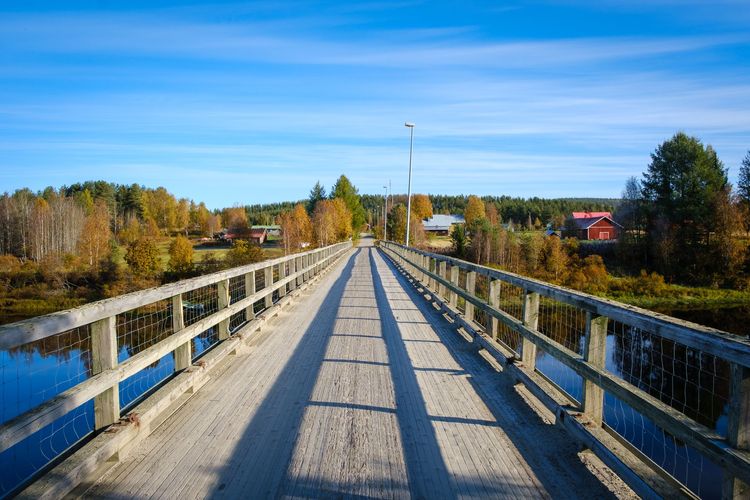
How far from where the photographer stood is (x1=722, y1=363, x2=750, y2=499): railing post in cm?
221

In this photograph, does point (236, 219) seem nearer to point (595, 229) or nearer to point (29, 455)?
point (595, 229)

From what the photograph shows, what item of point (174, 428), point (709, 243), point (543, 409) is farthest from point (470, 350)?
point (709, 243)

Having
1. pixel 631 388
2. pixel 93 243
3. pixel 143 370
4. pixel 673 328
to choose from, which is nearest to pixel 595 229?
pixel 93 243

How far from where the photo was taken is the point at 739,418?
222 cm

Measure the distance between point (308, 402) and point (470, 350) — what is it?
2.88 metres

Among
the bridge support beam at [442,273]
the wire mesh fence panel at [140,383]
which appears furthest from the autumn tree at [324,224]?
the wire mesh fence panel at [140,383]

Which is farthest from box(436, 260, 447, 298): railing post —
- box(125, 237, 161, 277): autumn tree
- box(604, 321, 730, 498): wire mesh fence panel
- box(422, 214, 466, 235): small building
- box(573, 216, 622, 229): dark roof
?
box(422, 214, 466, 235): small building

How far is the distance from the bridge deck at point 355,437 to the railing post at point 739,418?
2.87 ft

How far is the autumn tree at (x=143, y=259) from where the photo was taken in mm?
43100

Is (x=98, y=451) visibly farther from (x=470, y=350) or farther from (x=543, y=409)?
(x=470, y=350)

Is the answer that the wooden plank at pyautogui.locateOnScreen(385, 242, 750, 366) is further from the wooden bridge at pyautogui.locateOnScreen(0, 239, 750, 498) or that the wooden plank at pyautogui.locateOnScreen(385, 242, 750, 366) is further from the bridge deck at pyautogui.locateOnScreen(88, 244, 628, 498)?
the bridge deck at pyautogui.locateOnScreen(88, 244, 628, 498)

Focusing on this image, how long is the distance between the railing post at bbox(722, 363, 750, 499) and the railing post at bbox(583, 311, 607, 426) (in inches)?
47.7

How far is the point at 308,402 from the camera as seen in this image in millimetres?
4496

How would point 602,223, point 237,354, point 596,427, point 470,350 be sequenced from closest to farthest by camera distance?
point 596,427
point 237,354
point 470,350
point 602,223
